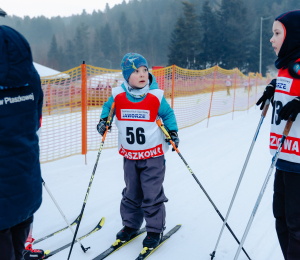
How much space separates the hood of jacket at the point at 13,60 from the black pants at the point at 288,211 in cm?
172

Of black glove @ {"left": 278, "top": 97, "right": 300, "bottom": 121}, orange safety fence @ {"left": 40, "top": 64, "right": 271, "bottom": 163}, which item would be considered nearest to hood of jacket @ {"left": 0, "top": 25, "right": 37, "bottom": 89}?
black glove @ {"left": 278, "top": 97, "right": 300, "bottom": 121}

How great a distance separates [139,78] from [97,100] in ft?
14.5

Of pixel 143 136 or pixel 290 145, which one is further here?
pixel 143 136

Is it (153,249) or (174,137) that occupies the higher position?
(174,137)

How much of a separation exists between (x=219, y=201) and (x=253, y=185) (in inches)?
32.3

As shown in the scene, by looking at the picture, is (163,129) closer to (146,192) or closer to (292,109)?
(146,192)

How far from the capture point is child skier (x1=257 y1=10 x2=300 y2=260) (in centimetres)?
179

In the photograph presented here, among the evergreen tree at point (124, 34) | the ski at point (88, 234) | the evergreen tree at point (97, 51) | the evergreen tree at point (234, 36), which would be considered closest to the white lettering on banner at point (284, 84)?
the ski at point (88, 234)

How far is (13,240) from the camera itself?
1.56 meters

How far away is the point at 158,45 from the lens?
76750 millimetres

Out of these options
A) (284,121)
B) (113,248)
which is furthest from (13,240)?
(284,121)

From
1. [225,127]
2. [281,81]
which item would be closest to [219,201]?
[281,81]

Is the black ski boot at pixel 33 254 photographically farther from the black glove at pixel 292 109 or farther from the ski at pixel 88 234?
the black glove at pixel 292 109

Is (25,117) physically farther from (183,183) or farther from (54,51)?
(54,51)
